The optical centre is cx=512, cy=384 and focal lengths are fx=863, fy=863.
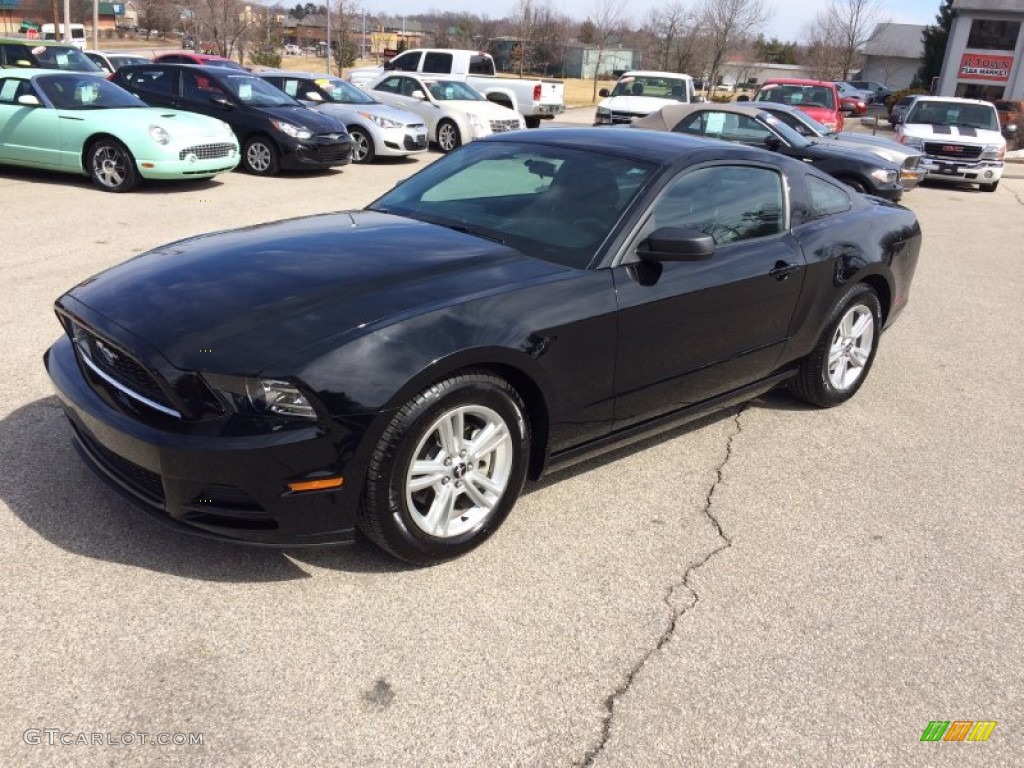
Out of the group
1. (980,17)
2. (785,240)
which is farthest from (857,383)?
(980,17)

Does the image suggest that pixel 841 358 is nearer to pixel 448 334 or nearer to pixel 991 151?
pixel 448 334

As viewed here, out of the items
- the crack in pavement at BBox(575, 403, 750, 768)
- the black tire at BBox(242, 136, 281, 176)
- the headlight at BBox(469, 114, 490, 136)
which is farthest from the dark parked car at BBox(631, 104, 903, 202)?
the crack in pavement at BBox(575, 403, 750, 768)

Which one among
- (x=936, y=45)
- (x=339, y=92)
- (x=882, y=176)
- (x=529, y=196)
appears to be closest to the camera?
(x=529, y=196)

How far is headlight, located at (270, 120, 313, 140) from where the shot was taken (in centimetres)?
1288

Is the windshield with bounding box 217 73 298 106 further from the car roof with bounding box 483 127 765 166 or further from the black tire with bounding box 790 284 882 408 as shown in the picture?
the black tire with bounding box 790 284 882 408

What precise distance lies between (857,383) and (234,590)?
3945 mm

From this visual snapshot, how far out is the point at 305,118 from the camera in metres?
13.3

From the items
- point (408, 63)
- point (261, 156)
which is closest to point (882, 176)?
point (261, 156)

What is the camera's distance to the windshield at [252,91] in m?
13.2

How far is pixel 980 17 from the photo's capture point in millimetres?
47594

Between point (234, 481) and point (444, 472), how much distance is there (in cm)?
75

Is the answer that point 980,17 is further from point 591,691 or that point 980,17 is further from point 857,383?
point 591,691

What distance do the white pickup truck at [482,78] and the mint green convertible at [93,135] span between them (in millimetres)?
11054

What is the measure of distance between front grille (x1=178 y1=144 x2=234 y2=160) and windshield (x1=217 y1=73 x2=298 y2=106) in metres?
2.05
